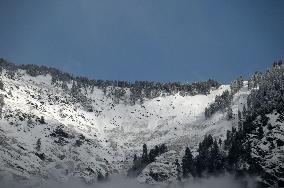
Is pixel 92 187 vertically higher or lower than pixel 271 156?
lower

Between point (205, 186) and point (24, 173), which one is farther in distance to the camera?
point (205, 186)

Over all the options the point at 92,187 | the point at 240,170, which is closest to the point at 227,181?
the point at 240,170

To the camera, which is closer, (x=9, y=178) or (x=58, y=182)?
(x=9, y=178)

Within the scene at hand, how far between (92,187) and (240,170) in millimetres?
56588

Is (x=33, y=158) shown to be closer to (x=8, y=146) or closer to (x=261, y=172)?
(x=8, y=146)

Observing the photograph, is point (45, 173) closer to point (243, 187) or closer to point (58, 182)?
point (58, 182)

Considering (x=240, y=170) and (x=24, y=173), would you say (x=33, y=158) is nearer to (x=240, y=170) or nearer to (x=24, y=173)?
(x=24, y=173)

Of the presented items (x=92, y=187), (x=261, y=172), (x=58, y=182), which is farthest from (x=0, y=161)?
(x=261, y=172)

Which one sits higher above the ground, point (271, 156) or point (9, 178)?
point (271, 156)

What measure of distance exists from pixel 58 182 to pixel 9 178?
24.0m

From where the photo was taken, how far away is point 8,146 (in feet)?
642

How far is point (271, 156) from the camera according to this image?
197750 millimetres

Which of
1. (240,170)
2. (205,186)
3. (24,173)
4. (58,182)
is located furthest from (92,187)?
(240,170)

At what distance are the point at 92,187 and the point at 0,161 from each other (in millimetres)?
37467
